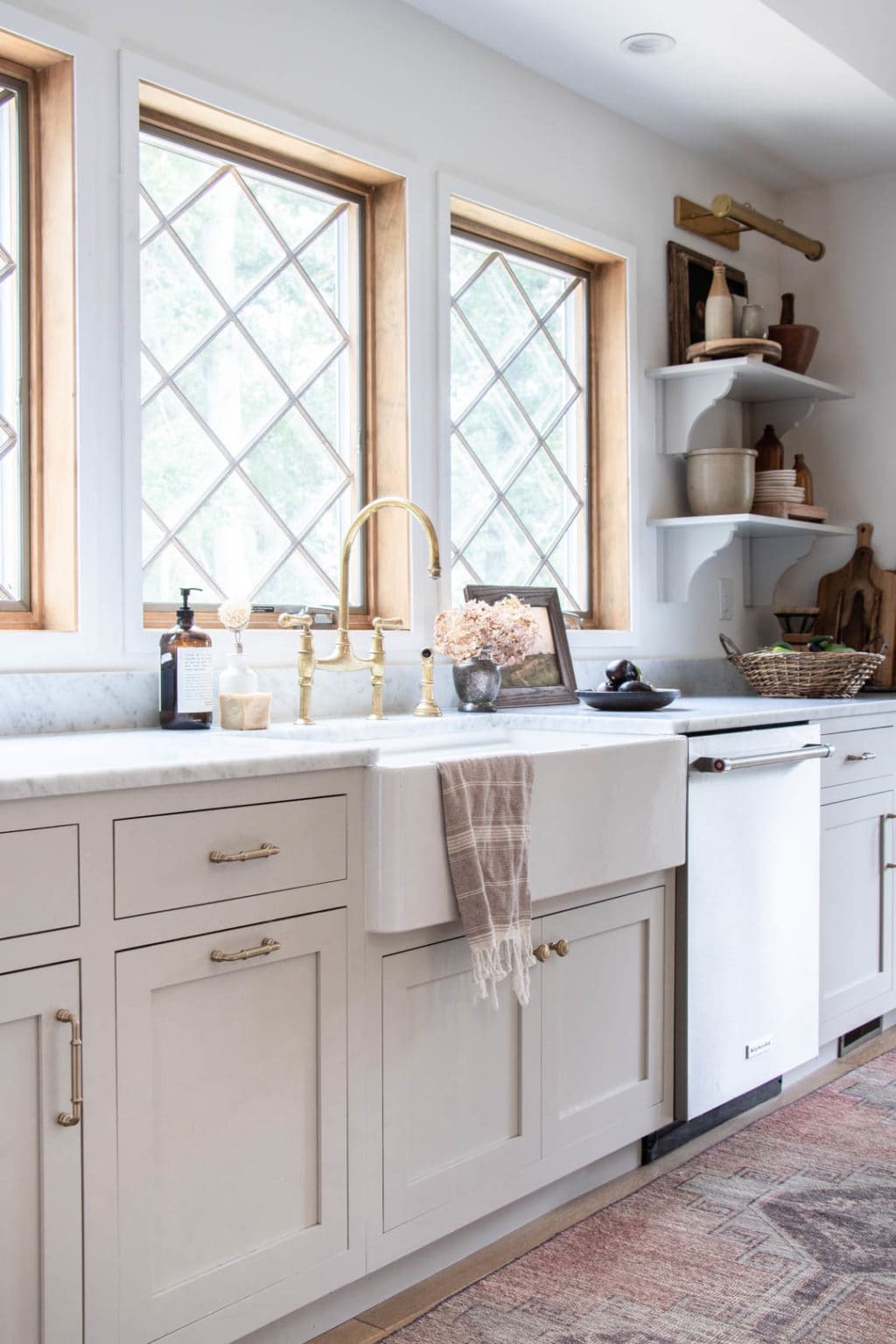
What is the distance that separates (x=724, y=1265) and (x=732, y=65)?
268 cm

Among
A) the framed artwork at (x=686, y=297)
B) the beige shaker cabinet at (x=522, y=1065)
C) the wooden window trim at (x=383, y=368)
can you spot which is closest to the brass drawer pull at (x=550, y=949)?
the beige shaker cabinet at (x=522, y=1065)

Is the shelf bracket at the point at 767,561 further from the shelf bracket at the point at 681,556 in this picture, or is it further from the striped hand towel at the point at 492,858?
the striped hand towel at the point at 492,858

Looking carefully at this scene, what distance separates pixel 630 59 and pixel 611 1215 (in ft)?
8.45

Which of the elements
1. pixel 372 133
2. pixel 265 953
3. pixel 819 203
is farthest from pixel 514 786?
pixel 819 203

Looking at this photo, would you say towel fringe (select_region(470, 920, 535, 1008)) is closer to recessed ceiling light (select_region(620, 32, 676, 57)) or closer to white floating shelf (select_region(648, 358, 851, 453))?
white floating shelf (select_region(648, 358, 851, 453))

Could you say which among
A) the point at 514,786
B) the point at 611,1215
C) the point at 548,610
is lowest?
the point at 611,1215

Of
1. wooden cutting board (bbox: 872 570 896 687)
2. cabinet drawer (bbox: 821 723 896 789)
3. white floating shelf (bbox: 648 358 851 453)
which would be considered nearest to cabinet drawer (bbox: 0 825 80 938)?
cabinet drawer (bbox: 821 723 896 789)

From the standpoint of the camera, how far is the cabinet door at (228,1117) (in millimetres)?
1529

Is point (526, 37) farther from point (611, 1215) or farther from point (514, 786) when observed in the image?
point (611, 1215)

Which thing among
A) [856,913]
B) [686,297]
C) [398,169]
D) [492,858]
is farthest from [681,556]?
[492,858]

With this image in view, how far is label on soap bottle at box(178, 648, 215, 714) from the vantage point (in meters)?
2.23

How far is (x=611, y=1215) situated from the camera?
223cm

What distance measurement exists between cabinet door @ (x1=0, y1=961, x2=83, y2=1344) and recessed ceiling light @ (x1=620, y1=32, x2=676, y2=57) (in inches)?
98.7

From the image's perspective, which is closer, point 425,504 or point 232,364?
point 232,364
